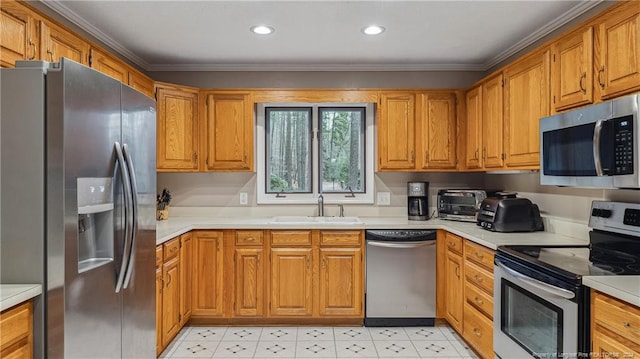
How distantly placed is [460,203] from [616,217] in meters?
1.40

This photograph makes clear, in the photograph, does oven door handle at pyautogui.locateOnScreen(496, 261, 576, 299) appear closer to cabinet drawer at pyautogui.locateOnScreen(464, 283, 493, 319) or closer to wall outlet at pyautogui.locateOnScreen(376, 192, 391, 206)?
cabinet drawer at pyautogui.locateOnScreen(464, 283, 493, 319)

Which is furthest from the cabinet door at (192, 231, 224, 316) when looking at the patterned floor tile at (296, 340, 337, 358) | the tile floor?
the patterned floor tile at (296, 340, 337, 358)

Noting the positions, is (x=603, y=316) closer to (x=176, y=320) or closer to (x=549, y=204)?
(x=549, y=204)

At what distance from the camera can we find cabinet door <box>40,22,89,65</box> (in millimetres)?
2002

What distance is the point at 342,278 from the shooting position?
127 inches

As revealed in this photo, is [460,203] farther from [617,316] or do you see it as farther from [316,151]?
[617,316]

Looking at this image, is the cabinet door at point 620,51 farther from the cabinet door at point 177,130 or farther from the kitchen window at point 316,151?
the cabinet door at point 177,130

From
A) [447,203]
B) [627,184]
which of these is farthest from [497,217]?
[627,184]

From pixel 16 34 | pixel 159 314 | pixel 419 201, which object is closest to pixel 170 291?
pixel 159 314

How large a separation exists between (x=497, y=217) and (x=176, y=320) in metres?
2.52

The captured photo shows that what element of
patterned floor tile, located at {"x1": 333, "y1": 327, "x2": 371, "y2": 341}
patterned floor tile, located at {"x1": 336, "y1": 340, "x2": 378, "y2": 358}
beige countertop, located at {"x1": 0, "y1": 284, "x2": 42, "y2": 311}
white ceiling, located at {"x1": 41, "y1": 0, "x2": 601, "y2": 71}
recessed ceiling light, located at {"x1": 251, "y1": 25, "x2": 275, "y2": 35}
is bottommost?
patterned floor tile, located at {"x1": 333, "y1": 327, "x2": 371, "y2": 341}

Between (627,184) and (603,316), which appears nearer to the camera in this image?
(603,316)

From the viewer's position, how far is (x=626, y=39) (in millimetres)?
1813

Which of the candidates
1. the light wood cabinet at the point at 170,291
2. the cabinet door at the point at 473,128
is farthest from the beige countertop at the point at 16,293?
the cabinet door at the point at 473,128
